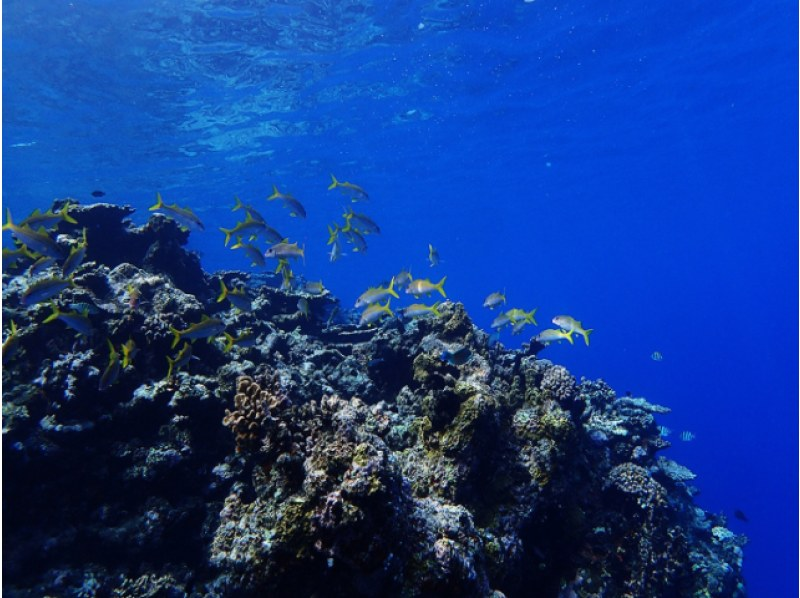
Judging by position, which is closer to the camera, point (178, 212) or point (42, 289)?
point (42, 289)

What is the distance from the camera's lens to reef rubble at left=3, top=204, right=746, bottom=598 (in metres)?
3.49

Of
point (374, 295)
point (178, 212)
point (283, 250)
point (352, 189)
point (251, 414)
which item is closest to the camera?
point (251, 414)

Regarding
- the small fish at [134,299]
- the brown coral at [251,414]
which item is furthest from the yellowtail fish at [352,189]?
the brown coral at [251,414]

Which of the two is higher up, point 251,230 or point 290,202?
point 290,202

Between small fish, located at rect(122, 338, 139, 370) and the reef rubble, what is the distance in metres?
0.06

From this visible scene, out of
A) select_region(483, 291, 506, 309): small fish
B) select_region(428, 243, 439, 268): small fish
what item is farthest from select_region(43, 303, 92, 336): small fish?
select_region(483, 291, 506, 309): small fish

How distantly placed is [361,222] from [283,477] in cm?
638

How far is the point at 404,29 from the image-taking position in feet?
64.2

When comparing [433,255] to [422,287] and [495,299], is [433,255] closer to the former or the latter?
[495,299]

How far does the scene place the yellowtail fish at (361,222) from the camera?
30.5ft

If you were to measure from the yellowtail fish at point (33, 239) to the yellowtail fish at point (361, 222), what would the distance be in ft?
15.8

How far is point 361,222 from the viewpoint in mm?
9555

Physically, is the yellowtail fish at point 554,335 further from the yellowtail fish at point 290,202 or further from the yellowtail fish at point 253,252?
the yellowtail fish at point 253,252

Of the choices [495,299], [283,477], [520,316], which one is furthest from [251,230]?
[520,316]
